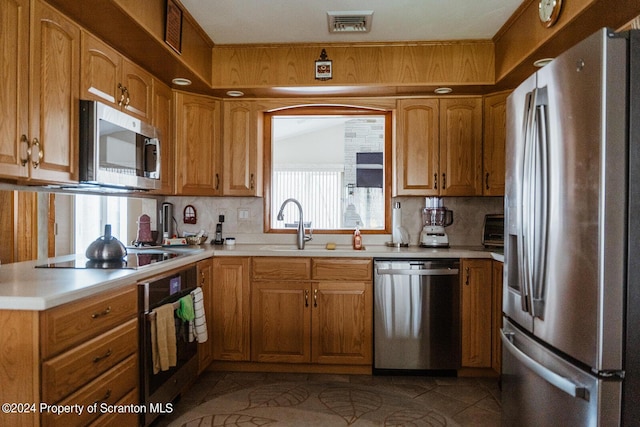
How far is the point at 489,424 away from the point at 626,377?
4.03ft

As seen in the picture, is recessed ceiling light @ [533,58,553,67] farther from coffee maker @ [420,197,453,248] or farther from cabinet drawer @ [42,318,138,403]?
cabinet drawer @ [42,318,138,403]

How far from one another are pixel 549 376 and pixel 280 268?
190 cm

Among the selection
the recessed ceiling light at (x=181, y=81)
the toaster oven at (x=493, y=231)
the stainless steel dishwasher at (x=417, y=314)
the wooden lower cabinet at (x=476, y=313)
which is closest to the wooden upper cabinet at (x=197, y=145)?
the recessed ceiling light at (x=181, y=81)

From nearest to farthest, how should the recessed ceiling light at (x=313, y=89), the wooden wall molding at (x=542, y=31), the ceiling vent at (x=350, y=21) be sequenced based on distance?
1. the wooden wall molding at (x=542, y=31)
2. the ceiling vent at (x=350, y=21)
3. the recessed ceiling light at (x=313, y=89)

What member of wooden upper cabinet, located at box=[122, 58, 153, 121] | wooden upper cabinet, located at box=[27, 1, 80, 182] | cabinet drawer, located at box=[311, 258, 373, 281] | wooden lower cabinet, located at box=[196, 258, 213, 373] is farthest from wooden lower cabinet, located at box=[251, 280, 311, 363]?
wooden upper cabinet, located at box=[27, 1, 80, 182]

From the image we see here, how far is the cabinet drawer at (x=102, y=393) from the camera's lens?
149cm

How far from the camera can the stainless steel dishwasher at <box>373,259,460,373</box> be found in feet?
9.76

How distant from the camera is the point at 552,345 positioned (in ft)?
5.03

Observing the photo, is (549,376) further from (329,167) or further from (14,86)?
(329,167)

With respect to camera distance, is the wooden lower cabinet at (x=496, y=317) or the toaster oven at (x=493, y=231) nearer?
the wooden lower cabinet at (x=496, y=317)

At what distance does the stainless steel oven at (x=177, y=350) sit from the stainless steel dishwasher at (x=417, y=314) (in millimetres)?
1251

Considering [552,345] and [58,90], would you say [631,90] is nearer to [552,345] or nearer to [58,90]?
[552,345]

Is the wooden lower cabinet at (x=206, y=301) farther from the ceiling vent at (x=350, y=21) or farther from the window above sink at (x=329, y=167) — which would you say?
the ceiling vent at (x=350, y=21)

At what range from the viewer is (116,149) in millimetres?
2301
